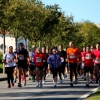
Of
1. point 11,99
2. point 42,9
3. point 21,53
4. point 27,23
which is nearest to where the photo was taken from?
point 11,99

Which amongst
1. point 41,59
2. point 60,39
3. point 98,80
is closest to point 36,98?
point 41,59

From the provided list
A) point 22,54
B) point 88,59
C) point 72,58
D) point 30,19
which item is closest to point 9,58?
point 22,54

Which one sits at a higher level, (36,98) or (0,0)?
(0,0)

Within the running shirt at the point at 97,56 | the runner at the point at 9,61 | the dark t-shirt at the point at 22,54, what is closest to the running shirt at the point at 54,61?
the dark t-shirt at the point at 22,54

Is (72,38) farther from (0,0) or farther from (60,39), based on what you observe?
(0,0)

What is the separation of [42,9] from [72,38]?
2046 centimetres

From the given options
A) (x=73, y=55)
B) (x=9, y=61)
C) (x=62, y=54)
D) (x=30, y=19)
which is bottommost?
(x=9, y=61)

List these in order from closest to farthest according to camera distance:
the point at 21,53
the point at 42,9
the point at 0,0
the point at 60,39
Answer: the point at 21,53 → the point at 0,0 → the point at 42,9 → the point at 60,39

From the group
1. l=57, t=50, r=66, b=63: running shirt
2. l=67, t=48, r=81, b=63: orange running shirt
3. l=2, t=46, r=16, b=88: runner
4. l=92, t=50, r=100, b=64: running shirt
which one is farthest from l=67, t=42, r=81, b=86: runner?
l=57, t=50, r=66, b=63: running shirt

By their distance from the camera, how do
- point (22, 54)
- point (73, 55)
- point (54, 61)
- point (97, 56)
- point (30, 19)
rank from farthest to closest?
1. point (30, 19)
2. point (97, 56)
3. point (54, 61)
4. point (73, 55)
5. point (22, 54)

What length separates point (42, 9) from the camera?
4441 cm

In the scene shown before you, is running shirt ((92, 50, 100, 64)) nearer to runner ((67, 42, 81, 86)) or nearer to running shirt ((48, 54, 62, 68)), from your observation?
runner ((67, 42, 81, 86))

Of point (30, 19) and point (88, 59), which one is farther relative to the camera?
point (30, 19)

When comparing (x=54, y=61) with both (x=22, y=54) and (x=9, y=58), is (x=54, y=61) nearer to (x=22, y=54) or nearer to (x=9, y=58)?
(x=22, y=54)
